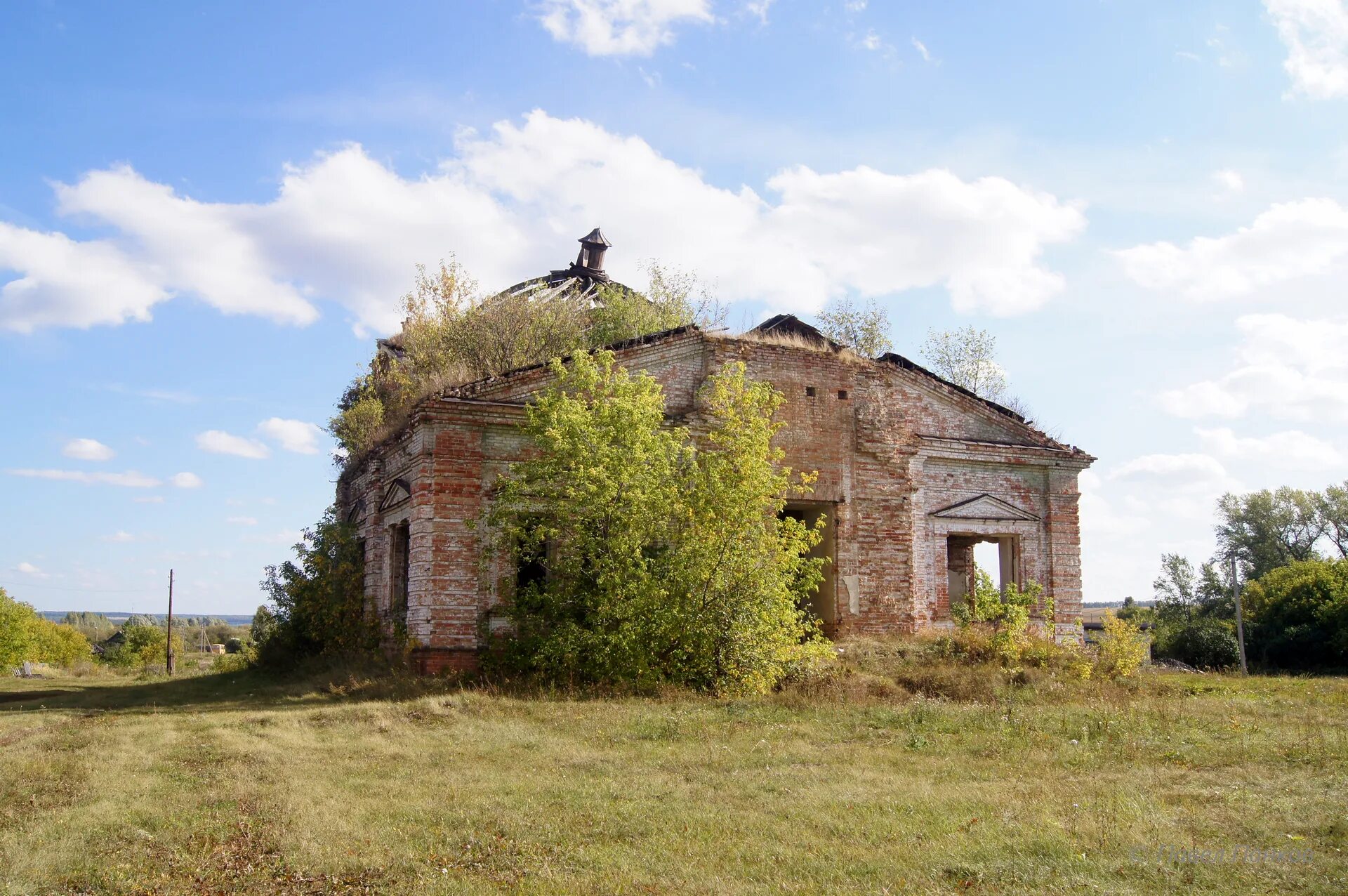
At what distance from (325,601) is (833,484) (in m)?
10.4

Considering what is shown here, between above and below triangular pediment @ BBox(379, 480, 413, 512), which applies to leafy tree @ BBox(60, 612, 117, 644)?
below

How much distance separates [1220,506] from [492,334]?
41.4m

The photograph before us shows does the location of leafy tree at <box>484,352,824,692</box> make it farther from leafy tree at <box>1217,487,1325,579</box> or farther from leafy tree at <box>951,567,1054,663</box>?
leafy tree at <box>1217,487,1325,579</box>

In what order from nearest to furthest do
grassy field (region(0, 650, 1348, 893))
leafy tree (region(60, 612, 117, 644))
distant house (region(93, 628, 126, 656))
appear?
grassy field (region(0, 650, 1348, 893))
distant house (region(93, 628, 126, 656))
leafy tree (region(60, 612, 117, 644))

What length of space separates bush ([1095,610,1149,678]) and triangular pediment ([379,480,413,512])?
12079 millimetres

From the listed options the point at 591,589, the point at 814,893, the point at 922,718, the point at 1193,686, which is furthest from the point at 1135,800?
the point at 1193,686

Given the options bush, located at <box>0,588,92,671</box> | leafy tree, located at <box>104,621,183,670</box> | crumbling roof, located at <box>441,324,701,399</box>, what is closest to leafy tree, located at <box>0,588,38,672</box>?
bush, located at <box>0,588,92,671</box>

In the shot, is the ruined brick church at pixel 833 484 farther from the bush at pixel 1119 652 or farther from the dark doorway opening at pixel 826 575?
the bush at pixel 1119 652

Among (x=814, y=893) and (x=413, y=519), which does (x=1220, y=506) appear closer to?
(x=413, y=519)

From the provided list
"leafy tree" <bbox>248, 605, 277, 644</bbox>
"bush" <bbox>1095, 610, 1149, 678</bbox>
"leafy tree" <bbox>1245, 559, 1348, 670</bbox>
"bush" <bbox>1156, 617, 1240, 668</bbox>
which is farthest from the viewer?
"bush" <bbox>1156, 617, 1240, 668</bbox>

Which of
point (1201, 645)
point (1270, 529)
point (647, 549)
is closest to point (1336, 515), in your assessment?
point (1270, 529)

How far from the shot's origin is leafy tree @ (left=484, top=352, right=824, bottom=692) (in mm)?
14156

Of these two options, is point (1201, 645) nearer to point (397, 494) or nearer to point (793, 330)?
point (793, 330)

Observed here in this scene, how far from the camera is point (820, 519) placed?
647 inches
